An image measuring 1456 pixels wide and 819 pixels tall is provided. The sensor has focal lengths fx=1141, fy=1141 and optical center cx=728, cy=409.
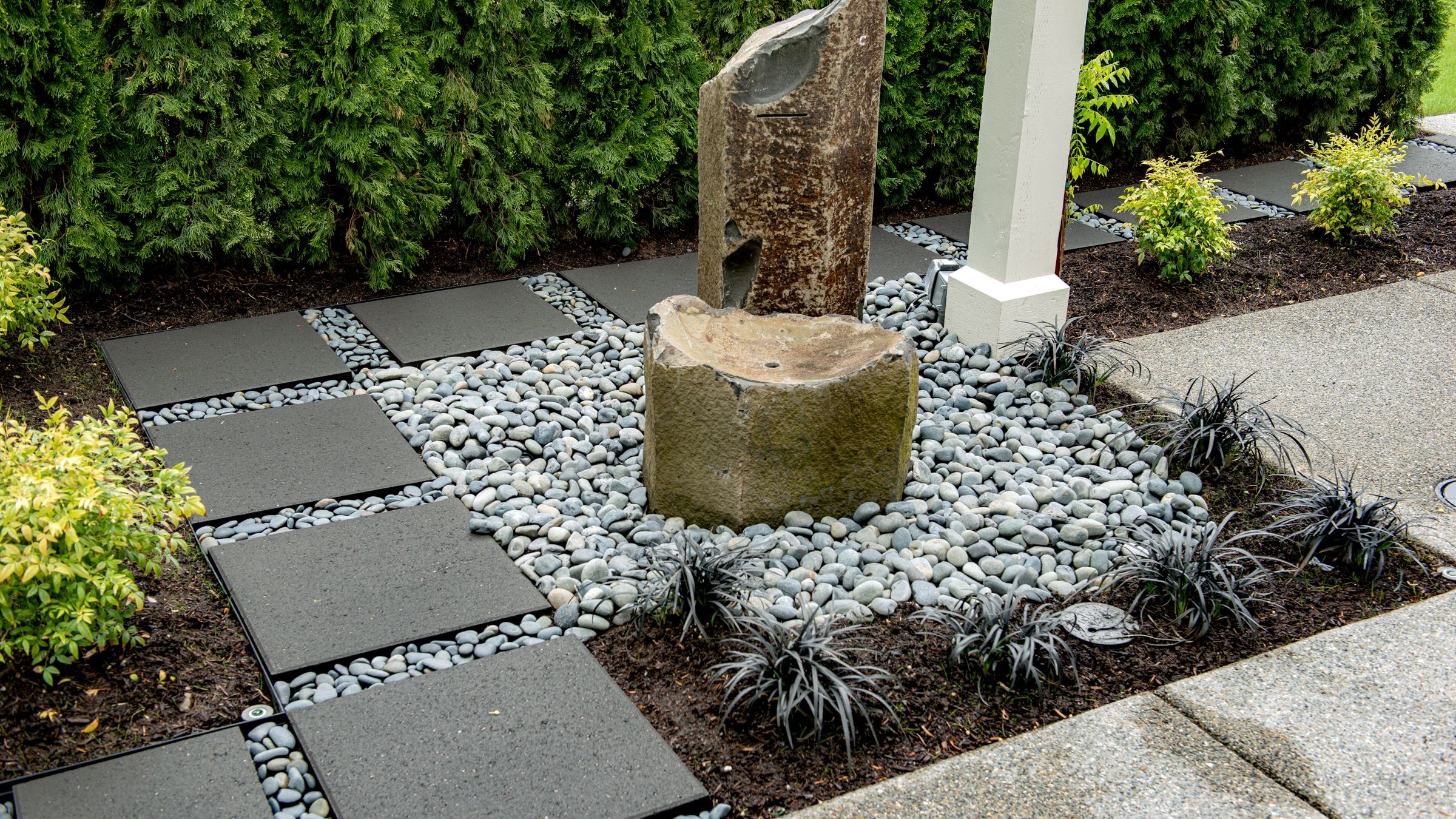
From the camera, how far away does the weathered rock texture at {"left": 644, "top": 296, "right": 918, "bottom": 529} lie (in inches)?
149

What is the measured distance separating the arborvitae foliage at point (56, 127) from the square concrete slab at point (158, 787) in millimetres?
3196

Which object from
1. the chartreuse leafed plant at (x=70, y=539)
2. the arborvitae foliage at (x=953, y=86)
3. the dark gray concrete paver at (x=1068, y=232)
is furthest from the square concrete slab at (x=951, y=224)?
the chartreuse leafed plant at (x=70, y=539)

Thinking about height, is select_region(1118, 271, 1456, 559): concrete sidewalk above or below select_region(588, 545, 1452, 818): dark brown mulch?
above

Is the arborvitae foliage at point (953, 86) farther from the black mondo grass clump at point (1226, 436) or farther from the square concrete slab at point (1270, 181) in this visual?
the black mondo grass clump at point (1226, 436)

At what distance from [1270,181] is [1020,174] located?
3697 mm

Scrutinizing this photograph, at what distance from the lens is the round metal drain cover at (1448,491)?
13.9 feet

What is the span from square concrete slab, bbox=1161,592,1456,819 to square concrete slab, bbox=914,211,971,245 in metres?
3.89

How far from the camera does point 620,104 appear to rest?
6.45m

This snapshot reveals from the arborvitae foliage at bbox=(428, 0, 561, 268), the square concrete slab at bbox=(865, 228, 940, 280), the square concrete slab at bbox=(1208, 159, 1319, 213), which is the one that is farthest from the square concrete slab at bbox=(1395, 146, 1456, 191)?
the arborvitae foliage at bbox=(428, 0, 561, 268)

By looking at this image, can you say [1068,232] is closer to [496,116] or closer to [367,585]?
[496,116]

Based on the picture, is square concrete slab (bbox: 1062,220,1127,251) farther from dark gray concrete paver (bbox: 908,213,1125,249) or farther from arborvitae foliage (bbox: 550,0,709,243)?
arborvitae foliage (bbox: 550,0,709,243)

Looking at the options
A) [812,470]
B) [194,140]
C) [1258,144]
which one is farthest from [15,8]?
[1258,144]

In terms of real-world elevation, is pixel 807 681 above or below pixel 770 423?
below

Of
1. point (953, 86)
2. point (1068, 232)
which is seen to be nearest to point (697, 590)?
point (1068, 232)
